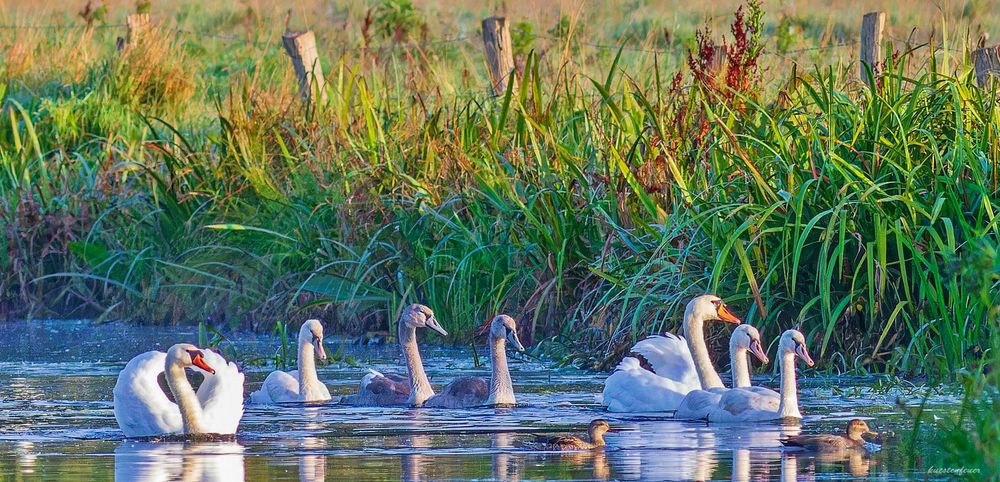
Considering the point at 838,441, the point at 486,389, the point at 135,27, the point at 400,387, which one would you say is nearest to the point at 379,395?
the point at 400,387

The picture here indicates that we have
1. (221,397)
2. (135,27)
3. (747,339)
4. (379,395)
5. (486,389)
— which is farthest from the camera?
(135,27)

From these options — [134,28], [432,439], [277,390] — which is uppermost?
[134,28]

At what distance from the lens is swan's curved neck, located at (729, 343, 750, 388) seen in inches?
373

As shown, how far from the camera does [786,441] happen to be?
7781 millimetres

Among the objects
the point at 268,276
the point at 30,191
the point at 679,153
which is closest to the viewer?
the point at 679,153

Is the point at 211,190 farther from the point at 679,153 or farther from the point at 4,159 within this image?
the point at 679,153

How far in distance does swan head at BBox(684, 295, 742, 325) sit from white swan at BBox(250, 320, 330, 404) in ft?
6.19

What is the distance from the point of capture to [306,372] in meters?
10.1

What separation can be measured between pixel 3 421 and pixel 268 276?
4.51 m

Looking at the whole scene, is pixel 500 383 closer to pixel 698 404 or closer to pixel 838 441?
pixel 698 404

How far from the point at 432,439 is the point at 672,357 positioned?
73.9 inches

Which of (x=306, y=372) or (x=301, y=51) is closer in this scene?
(x=306, y=372)

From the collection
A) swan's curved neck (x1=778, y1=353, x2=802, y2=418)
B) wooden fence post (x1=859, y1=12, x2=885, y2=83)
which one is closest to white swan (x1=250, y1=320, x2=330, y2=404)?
swan's curved neck (x1=778, y1=353, x2=802, y2=418)

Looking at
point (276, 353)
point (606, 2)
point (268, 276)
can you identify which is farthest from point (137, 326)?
point (606, 2)
